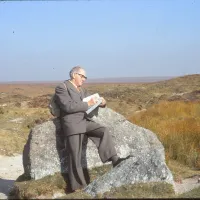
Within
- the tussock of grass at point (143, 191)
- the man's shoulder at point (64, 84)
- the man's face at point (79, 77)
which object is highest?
the man's face at point (79, 77)

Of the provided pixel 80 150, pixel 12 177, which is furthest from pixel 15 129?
pixel 80 150

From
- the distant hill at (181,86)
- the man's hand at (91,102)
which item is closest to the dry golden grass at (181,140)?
the man's hand at (91,102)

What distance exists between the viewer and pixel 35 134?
30.5ft

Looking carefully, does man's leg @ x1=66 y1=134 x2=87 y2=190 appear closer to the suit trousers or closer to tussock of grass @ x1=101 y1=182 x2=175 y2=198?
the suit trousers

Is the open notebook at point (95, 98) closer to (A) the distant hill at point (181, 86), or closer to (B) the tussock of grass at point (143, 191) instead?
(B) the tussock of grass at point (143, 191)

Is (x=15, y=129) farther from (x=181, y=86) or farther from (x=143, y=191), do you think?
(x=181, y=86)

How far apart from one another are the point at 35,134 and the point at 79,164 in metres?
1.25

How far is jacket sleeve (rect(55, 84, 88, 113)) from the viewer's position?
8367 mm

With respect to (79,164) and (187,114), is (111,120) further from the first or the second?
(187,114)

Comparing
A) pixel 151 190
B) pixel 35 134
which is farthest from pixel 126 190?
pixel 35 134

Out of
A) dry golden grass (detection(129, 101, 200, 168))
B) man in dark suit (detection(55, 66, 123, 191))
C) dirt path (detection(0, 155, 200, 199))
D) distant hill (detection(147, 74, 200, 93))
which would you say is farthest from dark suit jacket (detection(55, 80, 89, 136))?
distant hill (detection(147, 74, 200, 93))

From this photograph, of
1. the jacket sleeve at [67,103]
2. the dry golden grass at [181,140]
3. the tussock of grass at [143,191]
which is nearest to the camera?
the tussock of grass at [143,191]

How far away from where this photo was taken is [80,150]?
8.66 meters

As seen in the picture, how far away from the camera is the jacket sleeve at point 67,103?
8367 mm
